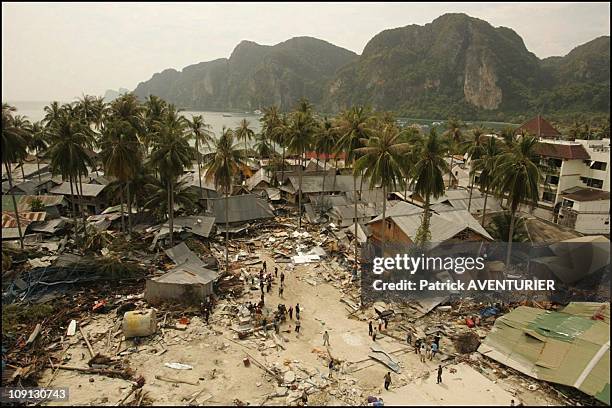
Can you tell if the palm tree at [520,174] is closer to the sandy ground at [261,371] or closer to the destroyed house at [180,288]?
the sandy ground at [261,371]

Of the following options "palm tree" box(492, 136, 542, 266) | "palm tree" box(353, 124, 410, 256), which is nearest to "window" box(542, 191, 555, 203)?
"palm tree" box(492, 136, 542, 266)

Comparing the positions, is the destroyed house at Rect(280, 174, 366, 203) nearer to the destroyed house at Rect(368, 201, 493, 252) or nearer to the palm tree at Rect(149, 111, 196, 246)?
the destroyed house at Rect(368, 201, 493, 252)

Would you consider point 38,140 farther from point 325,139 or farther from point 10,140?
point 325,139

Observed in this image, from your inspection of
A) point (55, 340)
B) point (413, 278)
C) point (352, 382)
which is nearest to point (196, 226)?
point (55, 340)

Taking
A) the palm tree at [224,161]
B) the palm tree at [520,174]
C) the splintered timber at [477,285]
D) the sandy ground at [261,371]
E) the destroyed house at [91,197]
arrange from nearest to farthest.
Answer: the sandy ground at [261,371] < the palm tree at [520,174] < the splintered timber at [477,285] < the palm tree at [224,161] < the destroyed house at [91,197]

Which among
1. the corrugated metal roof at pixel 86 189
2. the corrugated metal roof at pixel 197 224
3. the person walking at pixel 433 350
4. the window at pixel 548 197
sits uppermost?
the window at pixel 548 197

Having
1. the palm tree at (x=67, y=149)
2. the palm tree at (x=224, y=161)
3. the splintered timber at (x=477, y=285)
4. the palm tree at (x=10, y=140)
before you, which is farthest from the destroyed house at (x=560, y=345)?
the palm tree at (x=10, y=140)
